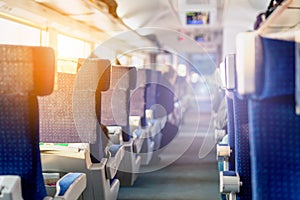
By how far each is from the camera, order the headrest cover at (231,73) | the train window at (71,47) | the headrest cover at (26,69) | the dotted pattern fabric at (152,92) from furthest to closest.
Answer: the dotted pattern fabric at (152,92) → the train window at (71,47) → the headrest cover at (231,73) → the headrest cover at (26,69)

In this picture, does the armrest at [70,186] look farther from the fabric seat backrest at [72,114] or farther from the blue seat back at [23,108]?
the fabric seat backrest at [72,114]

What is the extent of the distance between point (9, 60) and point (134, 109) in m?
3.87

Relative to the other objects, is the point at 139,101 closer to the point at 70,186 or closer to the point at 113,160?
the point at 113,160

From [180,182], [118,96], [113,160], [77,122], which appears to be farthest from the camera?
[180,182]

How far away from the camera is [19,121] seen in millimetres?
1764

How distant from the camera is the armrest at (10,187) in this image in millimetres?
1665

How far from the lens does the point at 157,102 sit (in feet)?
22.3

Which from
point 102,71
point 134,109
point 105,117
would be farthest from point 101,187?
point 134,109

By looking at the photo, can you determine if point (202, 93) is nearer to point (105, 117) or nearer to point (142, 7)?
point (142, 7)

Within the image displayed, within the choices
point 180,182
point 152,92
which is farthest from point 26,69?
point 152,92

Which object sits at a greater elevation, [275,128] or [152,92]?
[152,92]

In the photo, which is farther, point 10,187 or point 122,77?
point 122,77

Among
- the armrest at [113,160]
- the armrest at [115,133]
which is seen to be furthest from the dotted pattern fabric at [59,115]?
the armrest at [115,133]

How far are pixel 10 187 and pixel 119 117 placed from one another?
8.93 ft
